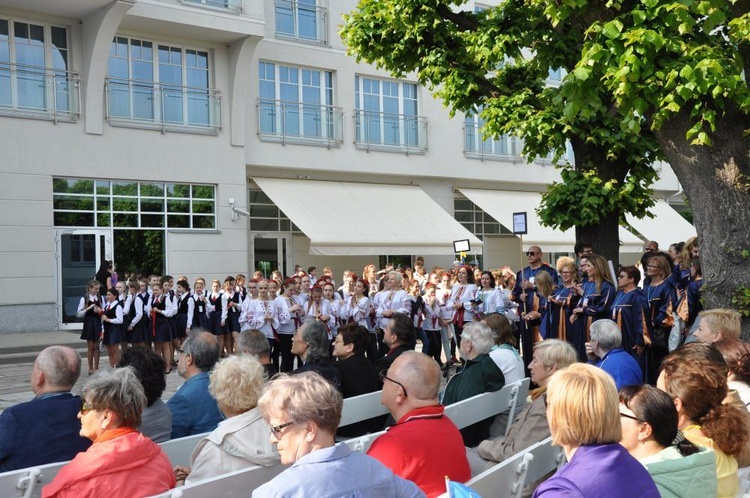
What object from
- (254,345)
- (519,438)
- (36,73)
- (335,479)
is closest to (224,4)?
(36,73)

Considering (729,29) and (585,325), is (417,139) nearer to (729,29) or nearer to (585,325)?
(585,325)

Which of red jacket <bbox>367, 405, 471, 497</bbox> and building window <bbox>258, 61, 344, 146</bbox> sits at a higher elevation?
building window <bbox>258, 61, 344, 146</bbox>

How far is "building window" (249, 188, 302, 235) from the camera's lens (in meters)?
24.9

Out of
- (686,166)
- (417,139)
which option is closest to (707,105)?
(686,166)

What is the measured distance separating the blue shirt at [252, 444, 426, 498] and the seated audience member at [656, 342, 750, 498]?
5.54ft

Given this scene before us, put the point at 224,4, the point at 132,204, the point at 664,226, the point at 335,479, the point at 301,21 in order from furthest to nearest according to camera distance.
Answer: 1. the point at 664,226
2. the point at 301,21
3. the point at 224,4
4. the point at 132,204
5. the point at 335,479

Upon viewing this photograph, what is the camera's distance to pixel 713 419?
13.3 feet

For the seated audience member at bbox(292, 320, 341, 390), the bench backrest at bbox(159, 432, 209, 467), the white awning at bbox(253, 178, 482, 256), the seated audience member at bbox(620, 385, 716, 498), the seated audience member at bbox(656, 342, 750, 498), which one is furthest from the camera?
the white awning at bbox(253, 178, 482, 256)

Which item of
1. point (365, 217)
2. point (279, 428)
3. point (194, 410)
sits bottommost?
point (194, 410)

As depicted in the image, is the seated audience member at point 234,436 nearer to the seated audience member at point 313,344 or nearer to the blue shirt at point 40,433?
the blue shirt at point 40,433

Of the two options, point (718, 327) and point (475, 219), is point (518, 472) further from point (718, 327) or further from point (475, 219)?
point (475, 219)

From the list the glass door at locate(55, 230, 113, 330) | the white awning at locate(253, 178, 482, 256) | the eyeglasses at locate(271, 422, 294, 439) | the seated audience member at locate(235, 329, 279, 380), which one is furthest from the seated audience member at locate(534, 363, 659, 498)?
the white awning at locate(253, 178, 482, 256)

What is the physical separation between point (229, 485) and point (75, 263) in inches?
718

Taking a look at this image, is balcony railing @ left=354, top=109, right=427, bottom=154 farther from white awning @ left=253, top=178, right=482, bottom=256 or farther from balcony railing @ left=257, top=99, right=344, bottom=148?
white awning @ left=253, top=178, right=482, bottom=256
